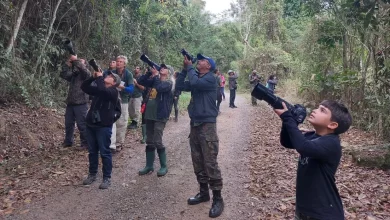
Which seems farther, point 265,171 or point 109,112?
point 265,171

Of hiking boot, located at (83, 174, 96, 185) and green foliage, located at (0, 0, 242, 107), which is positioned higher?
green foliage, located at (0, 0, 242, 107)

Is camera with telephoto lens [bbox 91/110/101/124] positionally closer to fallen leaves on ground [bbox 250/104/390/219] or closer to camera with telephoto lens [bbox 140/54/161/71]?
camera with telephoto lens [bbox 140/54/161/71]

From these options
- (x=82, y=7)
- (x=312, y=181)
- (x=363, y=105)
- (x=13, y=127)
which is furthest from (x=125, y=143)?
(x=363, y=105)

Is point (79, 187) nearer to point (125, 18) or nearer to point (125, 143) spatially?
point (125, 143)

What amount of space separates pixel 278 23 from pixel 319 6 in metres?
20.3

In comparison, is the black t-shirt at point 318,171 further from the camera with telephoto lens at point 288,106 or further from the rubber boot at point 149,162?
the rubber boot at point 149,162

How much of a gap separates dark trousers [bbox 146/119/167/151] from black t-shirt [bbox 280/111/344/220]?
333 cm

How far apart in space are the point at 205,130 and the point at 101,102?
1847 millimetres

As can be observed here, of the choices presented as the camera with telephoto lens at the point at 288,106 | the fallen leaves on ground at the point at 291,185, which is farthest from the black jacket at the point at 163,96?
the camera with telephoto lens at the point at 288,106

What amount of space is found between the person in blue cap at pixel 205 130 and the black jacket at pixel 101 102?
136 centimetres

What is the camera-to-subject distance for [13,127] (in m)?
7.80

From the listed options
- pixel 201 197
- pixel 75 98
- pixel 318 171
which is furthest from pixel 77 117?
pixel 318 171

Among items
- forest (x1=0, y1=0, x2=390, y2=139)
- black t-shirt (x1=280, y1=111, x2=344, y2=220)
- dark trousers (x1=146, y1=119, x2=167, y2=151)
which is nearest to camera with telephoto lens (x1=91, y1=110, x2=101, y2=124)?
dark trousers (x1=146, y1=119, x2=167, y2=151)

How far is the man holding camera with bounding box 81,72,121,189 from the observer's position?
5352mm
